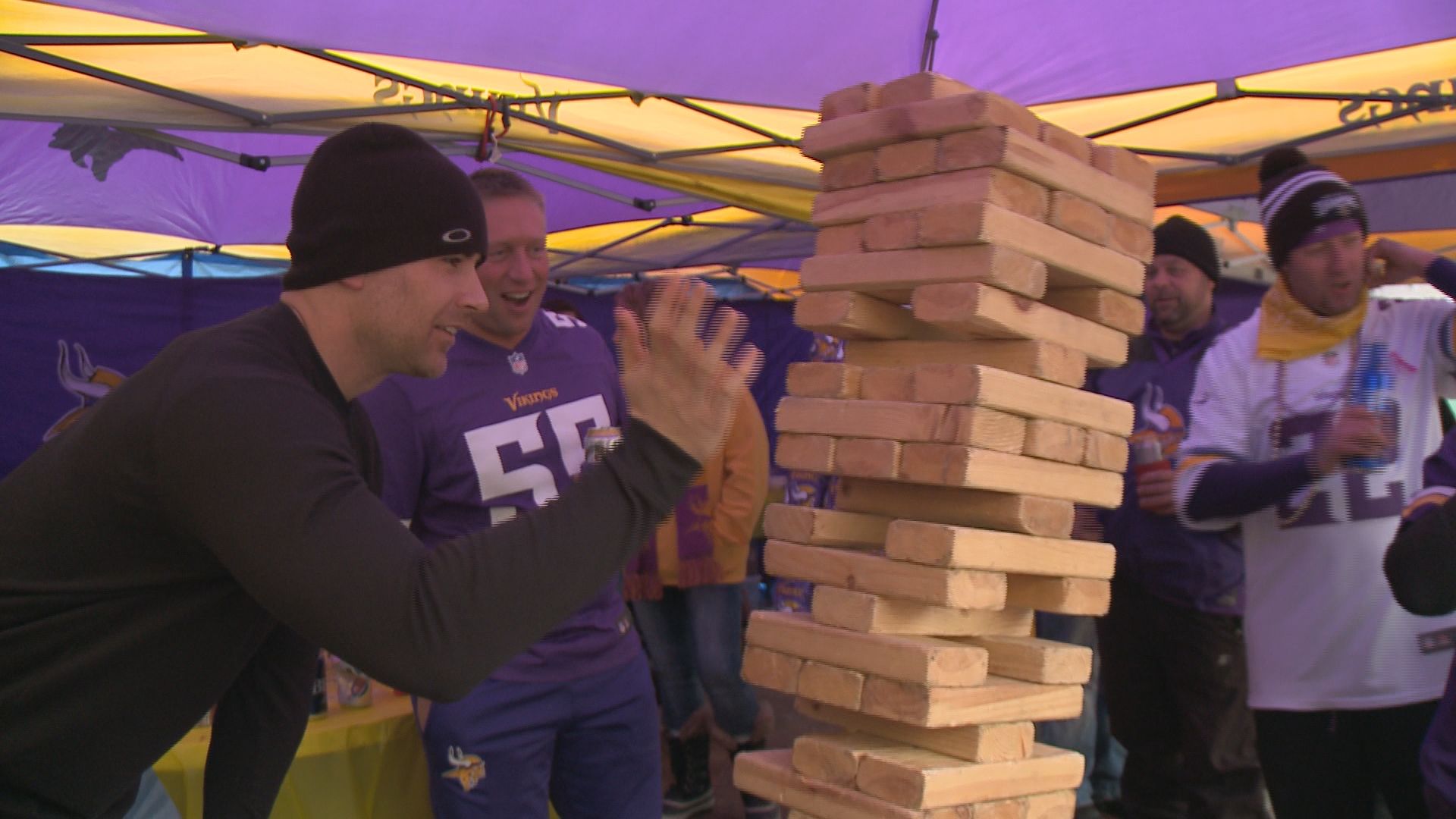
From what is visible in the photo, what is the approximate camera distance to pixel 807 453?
8.63ft

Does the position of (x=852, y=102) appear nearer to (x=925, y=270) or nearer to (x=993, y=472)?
(x=925, y=270)

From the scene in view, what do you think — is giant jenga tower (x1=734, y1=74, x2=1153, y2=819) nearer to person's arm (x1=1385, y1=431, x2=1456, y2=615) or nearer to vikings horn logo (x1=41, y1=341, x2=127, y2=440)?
person's arm (x1=1385, y1=431, x2=1456, y2=615)

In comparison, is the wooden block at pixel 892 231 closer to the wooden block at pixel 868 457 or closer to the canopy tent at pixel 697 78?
the wooden block at pixel 868 457

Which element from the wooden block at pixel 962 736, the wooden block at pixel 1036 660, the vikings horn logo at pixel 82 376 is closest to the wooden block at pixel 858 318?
the wooden block at pixel 1036 660

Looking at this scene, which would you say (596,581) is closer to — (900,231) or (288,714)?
(288,714)

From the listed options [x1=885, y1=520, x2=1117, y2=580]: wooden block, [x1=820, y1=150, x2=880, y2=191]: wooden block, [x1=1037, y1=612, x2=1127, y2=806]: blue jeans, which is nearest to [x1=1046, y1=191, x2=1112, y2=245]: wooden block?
[x1=820, y1=150, x2=880, y2=191]: wooden block

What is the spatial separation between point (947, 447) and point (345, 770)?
287 cm

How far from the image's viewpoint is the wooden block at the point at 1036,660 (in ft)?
8.09

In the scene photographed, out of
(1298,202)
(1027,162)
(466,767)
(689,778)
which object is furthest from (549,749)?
(689,778)

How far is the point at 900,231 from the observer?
247 cm

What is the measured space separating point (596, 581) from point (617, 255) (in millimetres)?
9301

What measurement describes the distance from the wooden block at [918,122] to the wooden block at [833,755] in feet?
4.13

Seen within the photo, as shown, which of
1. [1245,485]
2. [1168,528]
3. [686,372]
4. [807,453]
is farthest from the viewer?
[1168,528]

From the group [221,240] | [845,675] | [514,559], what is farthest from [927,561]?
[221,240]
